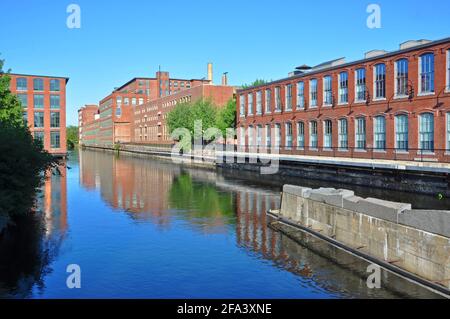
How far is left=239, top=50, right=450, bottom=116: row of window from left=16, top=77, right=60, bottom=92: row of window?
50.7m

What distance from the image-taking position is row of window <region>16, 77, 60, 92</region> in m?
87.2

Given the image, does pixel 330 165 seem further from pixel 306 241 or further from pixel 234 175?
pixel 306 241

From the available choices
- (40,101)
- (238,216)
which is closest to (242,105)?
(238,216)

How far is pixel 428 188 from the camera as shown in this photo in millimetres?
27625

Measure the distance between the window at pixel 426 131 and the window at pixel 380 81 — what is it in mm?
4528

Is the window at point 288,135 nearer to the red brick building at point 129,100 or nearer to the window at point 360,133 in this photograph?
the window at point 360,133

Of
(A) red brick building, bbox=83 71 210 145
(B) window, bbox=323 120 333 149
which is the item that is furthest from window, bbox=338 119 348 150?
(A) red brick building, bbox=83 71 210 145

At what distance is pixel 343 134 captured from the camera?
42094 millimetres

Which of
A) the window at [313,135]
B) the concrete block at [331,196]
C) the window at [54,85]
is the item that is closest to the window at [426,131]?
the window at [313,135]

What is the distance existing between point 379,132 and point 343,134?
180 inches

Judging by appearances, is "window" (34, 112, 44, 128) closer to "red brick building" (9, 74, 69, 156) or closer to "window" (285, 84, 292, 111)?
"red brick building" (9, 74, 69, 156)

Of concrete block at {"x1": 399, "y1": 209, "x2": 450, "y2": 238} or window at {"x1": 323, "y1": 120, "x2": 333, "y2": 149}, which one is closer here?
concrete block at {"x1": 399, "y1": 209, "x2": 450, "y2": 238}

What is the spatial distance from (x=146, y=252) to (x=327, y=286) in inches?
267
